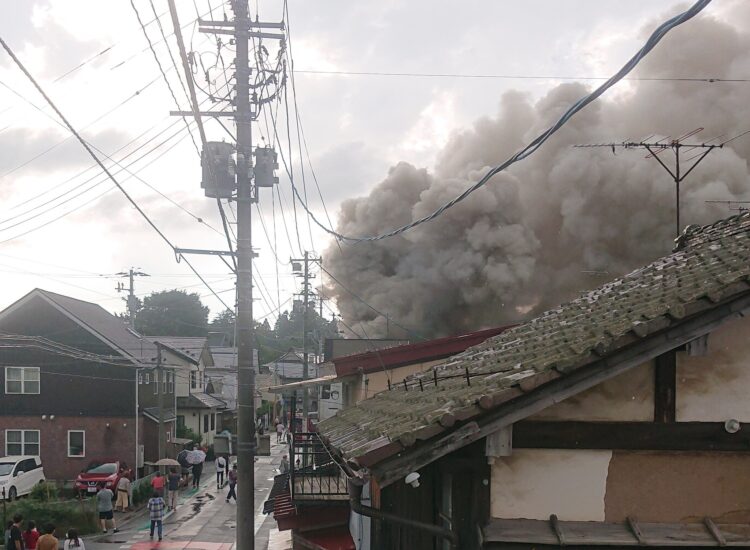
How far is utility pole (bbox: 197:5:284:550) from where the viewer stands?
9539mm

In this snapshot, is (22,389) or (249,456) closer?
(249,456)

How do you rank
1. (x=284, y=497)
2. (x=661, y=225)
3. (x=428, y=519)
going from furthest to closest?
(x=661, y=225)
(x=284, y=497)
(x=428, y=519)

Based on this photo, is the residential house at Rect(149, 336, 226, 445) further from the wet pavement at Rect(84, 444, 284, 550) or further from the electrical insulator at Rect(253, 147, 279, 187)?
the electrical insulator at Rect(253, 147, 279, 187)

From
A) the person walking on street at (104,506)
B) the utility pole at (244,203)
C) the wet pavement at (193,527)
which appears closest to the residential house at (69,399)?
the wet pavement at (193,527)

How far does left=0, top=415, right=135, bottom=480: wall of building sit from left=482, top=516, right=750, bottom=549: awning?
22.7 meters

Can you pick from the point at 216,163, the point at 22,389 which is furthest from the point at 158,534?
the point at 22,389

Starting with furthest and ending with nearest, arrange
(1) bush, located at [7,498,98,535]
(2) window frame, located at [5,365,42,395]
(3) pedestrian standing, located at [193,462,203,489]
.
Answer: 1. (2) window frame, located at [5,365,42,395]
2. (3) pedestrian standing, located at [193,462,203,489]
3. (1) bush, located at [7,498,98,535]

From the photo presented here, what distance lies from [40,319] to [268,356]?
43.8m

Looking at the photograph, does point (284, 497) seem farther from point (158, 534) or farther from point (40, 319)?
point (40, 319)

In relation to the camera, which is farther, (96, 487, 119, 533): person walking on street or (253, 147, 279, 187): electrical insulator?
(96, 487, 119, 533): person walking on street

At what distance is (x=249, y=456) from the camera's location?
31.6 feet

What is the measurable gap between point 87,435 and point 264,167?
18.1 meters

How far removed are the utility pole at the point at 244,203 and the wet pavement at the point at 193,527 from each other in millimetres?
5272

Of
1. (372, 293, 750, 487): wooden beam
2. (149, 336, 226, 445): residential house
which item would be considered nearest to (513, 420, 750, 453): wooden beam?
(372, 293, 750, 487): wooden beam
